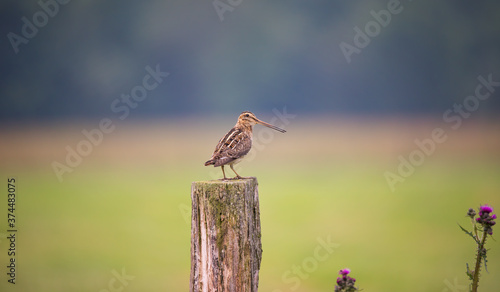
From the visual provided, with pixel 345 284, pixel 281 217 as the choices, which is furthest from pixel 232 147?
pixel 281 217

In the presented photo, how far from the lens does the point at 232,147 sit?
520 centimetres

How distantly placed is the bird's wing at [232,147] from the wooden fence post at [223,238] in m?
1.00

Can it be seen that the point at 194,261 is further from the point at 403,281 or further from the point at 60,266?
the point at 60,266

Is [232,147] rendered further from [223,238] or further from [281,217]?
[281,217]

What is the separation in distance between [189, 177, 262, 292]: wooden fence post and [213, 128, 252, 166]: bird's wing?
3.29 feet

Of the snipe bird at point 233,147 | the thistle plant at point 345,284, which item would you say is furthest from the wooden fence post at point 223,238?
the snipe bird at point 233,147

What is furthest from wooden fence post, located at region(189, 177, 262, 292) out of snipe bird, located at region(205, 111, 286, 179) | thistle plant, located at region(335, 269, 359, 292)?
snipe bird, located at region(205, 111, 286, 179)

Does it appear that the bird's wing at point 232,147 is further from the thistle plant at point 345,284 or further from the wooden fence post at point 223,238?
the thistle plant at point 345,284

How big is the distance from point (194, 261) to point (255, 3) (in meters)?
24.9

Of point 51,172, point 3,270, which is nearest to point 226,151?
point 3,270

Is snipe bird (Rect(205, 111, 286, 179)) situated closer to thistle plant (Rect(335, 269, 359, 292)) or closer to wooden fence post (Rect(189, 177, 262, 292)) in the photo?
wooden fence post (Rect(189, 177, 262, 292))

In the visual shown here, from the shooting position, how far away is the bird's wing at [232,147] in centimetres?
507

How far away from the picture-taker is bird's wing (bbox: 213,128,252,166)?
16.6 ft

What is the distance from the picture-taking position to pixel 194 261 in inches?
Answer: 160
